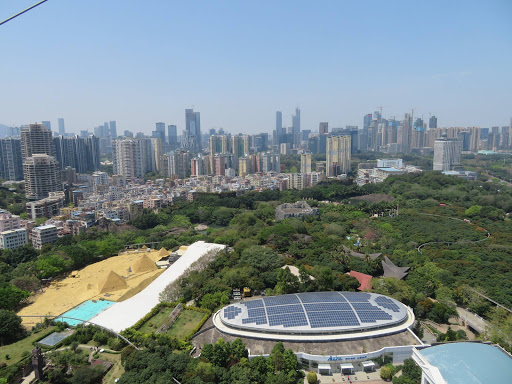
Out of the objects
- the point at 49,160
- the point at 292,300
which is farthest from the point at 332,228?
the point at 49,160

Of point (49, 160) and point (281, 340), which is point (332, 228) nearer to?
point (281, 340)

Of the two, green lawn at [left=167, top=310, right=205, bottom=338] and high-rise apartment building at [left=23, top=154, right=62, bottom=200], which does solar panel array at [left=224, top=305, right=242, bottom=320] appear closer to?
green lawn at [left=167, top=310, right=205, bottom=338]

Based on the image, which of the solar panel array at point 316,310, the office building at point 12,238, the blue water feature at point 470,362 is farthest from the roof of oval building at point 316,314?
the office building at point 12,238

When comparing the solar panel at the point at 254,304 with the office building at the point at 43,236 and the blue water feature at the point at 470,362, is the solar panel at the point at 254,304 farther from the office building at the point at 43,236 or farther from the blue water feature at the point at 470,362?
the office building at the point at 43,236

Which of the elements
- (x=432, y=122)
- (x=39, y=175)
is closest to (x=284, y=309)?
(x=39, y=175)

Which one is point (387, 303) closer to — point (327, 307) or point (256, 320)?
point (327, 307)

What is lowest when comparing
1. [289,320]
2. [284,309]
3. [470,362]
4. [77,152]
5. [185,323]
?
[185,323]
